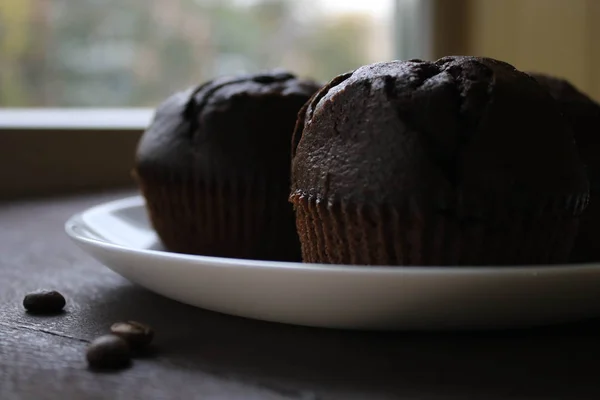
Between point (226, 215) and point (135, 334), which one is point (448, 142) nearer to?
point (135, 334)

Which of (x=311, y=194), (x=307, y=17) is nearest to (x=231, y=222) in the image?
(x=311, y=194)

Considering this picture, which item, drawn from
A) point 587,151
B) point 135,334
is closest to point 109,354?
point 135,334

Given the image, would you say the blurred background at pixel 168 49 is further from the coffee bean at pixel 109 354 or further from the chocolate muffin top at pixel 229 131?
the coffee bean at pixel 109 354

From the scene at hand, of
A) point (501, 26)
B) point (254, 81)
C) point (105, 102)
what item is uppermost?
point (254, 81)

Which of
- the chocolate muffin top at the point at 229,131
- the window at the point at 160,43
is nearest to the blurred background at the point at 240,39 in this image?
the window at the point at 160,43

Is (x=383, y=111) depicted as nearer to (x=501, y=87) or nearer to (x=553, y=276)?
(x=501, y=87)

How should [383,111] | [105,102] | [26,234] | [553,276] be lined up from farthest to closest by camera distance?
[105,102] → [26,234] → [383,111] → [553,276]
